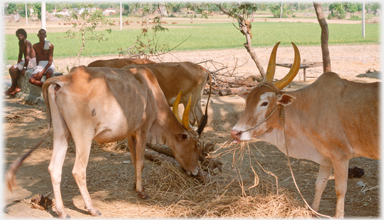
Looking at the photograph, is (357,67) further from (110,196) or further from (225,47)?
(110,196)

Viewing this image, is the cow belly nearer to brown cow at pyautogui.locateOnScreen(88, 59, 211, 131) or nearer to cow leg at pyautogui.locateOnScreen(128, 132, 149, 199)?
cow leg at pyautogui.locateOnScreen(128, 132, 149, 199)

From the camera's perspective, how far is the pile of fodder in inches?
162

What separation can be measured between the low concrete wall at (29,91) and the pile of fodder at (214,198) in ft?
17.6

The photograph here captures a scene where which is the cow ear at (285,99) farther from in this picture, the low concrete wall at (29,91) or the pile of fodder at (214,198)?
the low concrete wall at (29,91)

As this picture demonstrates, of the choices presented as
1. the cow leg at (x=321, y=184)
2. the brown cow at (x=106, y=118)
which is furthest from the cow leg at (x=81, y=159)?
the cow leg at (x=321, y=184)

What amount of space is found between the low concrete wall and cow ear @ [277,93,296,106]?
6.70 metres

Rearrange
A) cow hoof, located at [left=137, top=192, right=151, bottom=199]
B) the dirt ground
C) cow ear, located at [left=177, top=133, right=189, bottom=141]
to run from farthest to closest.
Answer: cow ear, located at [left=177, top=133, right=189, bottom=141], cow hoof, located at [left=137, top=192, right=151, bottom=199], the dirt ground

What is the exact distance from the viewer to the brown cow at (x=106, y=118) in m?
3.99

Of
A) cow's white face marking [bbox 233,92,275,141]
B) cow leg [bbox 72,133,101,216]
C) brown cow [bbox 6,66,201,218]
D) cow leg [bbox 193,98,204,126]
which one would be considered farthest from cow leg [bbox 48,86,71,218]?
cow leg [bbox 193,98,204,126]

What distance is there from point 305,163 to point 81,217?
10.3 ft

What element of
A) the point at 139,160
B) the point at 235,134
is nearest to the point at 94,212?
the point at 139,160

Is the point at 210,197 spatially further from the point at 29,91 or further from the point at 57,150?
the point at 29,91

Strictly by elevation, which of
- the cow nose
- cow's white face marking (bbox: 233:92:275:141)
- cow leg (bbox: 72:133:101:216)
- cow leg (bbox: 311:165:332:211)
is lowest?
cow leg (bbox: 311:165:332:211)

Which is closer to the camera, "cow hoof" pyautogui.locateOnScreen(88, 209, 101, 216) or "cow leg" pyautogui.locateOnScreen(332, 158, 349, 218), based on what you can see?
"cow leg" pyautogui.locateOnScreen(332, 158, 349, 218)
